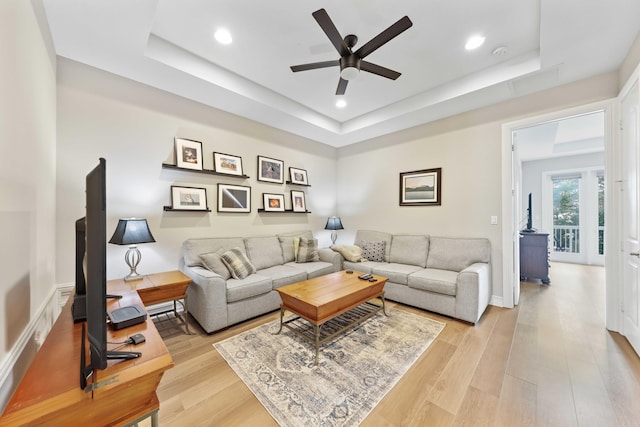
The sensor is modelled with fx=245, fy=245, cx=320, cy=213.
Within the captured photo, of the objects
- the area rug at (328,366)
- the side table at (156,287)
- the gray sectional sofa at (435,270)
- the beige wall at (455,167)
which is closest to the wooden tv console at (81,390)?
the area rug at (328,366)

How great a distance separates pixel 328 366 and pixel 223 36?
3176 millimetres

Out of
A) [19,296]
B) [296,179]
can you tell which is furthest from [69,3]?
[296,179]

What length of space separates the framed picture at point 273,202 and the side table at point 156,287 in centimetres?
169

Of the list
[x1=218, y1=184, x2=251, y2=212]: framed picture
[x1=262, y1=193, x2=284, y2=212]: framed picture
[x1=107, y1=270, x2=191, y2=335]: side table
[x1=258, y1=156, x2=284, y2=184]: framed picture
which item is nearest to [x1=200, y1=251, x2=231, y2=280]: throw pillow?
[x1=107, y1=270, x2=191, y2=335]: side table

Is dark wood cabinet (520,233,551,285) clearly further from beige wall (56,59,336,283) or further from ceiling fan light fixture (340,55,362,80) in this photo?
beige wall (56,59,336,283)

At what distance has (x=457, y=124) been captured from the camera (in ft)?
12.1

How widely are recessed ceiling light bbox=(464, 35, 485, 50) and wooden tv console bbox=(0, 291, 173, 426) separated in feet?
11.3

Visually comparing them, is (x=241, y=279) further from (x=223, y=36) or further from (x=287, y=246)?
(x=223, y=36)

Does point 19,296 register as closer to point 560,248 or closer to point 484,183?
point 484,183

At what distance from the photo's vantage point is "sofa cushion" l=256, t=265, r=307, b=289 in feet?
10.0

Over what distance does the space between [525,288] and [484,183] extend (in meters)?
2.15

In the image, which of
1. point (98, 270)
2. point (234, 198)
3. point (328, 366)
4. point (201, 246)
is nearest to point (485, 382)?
point (328, 366)

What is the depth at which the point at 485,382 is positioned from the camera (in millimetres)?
1838

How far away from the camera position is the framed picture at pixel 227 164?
3.44 metres
